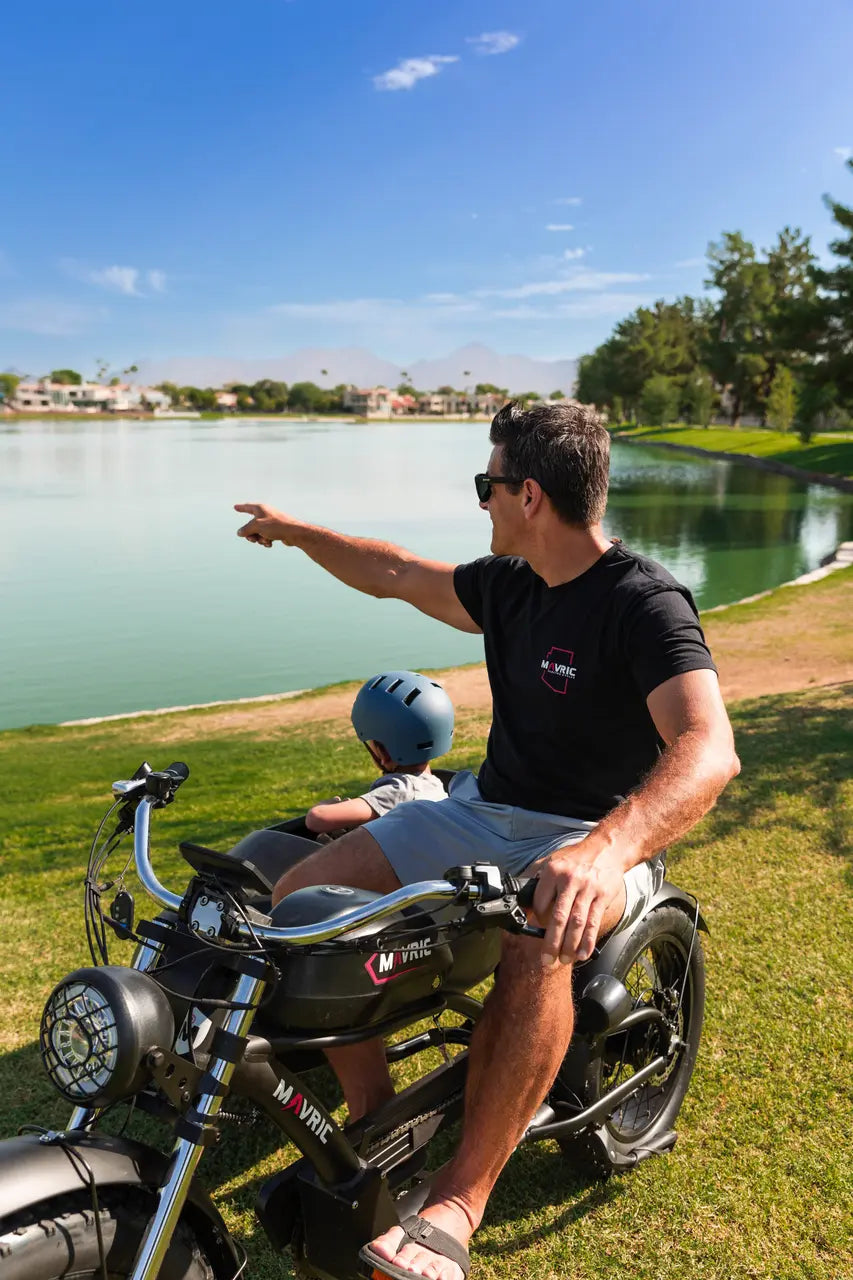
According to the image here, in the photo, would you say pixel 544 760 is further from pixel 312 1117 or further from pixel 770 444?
pixel 770 444

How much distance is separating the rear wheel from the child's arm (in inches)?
36.3

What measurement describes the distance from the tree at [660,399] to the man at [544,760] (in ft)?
322

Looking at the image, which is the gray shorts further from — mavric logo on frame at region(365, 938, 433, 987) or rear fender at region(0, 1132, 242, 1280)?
rear fender at region(0, 1132, 242, 1280)

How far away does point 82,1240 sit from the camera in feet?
6.10

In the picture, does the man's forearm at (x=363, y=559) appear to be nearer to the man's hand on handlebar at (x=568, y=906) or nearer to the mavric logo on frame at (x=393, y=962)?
the mavric logo on frame at (x=393, y=962)

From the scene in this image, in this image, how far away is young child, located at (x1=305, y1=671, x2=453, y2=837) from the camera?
11.5 ft

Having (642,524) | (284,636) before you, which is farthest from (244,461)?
(284,636)

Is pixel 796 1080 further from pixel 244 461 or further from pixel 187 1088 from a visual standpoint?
pixel 244 461

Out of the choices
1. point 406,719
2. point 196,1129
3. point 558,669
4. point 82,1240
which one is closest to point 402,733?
point 406,719

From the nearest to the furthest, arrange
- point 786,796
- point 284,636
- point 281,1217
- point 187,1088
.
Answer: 1. point 187,1088
2. point 281,1217
3. point 786,796
4. point 284,636

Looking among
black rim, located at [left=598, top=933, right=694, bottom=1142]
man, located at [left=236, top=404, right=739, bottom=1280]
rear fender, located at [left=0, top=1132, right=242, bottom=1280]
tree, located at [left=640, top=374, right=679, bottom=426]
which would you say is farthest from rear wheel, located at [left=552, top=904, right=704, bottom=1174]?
tree, located at [left=640, top=374, right=679, bottom=426]

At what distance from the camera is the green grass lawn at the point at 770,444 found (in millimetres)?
52622

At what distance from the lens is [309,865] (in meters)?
2.77

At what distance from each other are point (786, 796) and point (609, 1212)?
10.8 ft
